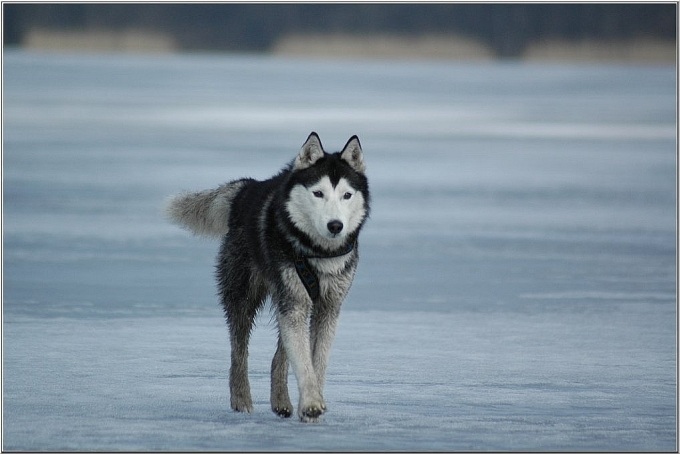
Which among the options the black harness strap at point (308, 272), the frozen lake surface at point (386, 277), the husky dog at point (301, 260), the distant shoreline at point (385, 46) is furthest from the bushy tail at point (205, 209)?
the distant shoreline at point (385, 46)

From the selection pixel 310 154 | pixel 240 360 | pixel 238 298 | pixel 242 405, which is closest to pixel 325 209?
pixel 310 154

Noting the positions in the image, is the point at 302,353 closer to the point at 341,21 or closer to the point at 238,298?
the point at 238,298

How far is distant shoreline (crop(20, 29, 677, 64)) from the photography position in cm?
3578

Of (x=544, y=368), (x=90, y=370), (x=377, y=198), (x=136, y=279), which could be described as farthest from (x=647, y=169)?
(x=90, y=370)

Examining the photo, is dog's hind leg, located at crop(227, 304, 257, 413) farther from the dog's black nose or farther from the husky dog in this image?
the dog's black nose

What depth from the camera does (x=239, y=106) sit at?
26.0 metres

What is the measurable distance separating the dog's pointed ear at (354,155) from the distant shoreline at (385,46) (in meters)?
30.2

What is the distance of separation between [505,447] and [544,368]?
2115mm

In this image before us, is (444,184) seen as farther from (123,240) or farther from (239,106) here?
Answer: (239,106)

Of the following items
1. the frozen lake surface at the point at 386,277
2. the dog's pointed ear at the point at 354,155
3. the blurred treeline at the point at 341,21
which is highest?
the blurred treeline at the point at 341,21

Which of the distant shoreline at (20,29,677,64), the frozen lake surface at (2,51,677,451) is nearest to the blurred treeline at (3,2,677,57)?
the distant shoreline at (20,29,677,64)

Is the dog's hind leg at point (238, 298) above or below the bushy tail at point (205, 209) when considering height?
below

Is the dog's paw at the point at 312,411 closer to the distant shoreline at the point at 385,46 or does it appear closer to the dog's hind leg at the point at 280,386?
the dog's hind leg at the point at 280,386

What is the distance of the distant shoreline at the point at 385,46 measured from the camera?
35781mm
